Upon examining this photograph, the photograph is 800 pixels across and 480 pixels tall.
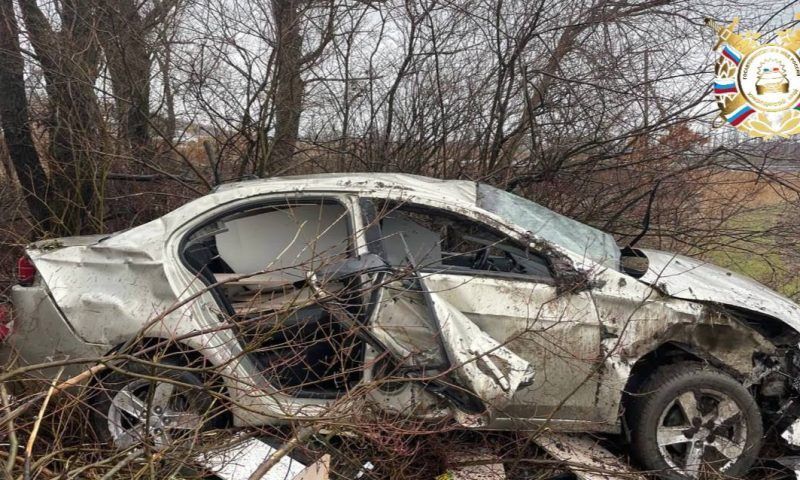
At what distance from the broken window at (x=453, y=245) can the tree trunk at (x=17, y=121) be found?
450 cm

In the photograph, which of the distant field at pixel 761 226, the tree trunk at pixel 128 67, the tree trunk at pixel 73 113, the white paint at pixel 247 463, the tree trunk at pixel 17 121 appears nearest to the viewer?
the white paint at pixel 247 463

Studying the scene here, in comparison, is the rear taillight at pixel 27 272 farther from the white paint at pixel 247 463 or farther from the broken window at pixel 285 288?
the white paint at pixel 247 463

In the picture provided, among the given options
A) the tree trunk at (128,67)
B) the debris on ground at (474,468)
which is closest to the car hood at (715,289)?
the debris on ground at (474,468)

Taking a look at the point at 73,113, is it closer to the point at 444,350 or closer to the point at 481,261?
the point at 481,261

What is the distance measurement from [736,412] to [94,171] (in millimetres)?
5822

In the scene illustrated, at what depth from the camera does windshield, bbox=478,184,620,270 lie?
329cm

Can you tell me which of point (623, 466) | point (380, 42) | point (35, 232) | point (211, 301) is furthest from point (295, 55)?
→ point (623, 466)

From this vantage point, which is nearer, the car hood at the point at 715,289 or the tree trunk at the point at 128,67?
the car hood at the point at 715,289

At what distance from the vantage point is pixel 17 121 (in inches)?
258

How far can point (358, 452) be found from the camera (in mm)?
3100

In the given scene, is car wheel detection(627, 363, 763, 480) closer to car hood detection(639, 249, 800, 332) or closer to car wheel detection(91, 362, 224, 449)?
car hood detection(639, 249, 800, 332)

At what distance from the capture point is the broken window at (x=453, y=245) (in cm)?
318

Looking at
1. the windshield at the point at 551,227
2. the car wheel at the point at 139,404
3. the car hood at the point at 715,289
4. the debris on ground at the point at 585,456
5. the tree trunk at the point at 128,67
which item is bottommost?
the debris on ground at the point at 585,456

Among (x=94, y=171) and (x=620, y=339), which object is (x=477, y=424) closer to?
(x=620, y=339)
